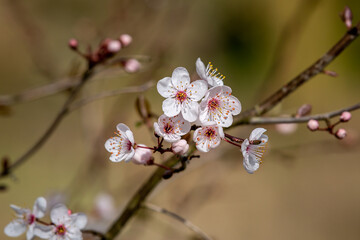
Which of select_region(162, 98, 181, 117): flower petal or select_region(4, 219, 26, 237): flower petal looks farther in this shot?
select_region(4, 219, 26, 237): flower petal

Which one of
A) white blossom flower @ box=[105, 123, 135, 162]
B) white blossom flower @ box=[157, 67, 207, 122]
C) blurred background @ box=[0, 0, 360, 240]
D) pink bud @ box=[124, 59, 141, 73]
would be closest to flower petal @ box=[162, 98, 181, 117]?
white blossom flower @ box=[157, 67, 207, 122]

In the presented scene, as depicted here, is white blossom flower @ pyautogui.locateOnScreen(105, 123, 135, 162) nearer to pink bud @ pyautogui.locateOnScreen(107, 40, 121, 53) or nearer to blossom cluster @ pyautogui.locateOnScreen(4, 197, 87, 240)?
blossom cluster @ pyautogui.locateOnScreen(4, 197, 87, 240)

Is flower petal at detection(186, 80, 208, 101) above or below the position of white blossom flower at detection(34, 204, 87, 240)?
above

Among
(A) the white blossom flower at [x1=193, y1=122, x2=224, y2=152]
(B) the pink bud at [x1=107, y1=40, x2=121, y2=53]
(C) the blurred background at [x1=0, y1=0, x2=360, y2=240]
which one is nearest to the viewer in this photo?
(A) the white blossom flower at [x1=193, y1=122, x2=224, y2=152]

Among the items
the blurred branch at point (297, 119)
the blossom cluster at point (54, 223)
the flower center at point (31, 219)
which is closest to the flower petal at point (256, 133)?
the blurred branch at point (297, 119)

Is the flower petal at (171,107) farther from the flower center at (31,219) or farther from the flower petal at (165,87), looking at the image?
the flower center at (31,219)

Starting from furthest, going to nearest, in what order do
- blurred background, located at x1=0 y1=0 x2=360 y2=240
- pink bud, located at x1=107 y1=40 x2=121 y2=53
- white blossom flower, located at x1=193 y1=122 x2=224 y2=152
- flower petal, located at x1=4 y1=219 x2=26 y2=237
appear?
blurred background, located at x1=0 y1=0 x2=360 y2=240 → pink bud, located at x1=107 y1=40 x2=121 y2=53 → flower petal, located at x1=4 y1=219 x2=26 y2=237 → white blossom flower, located at x1=193 y1=122 x2=224 y2=152

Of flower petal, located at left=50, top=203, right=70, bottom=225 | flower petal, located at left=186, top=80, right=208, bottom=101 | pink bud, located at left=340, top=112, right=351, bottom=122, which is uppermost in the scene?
pink bud, located at left=340, top=112, right=351, bottom=122
